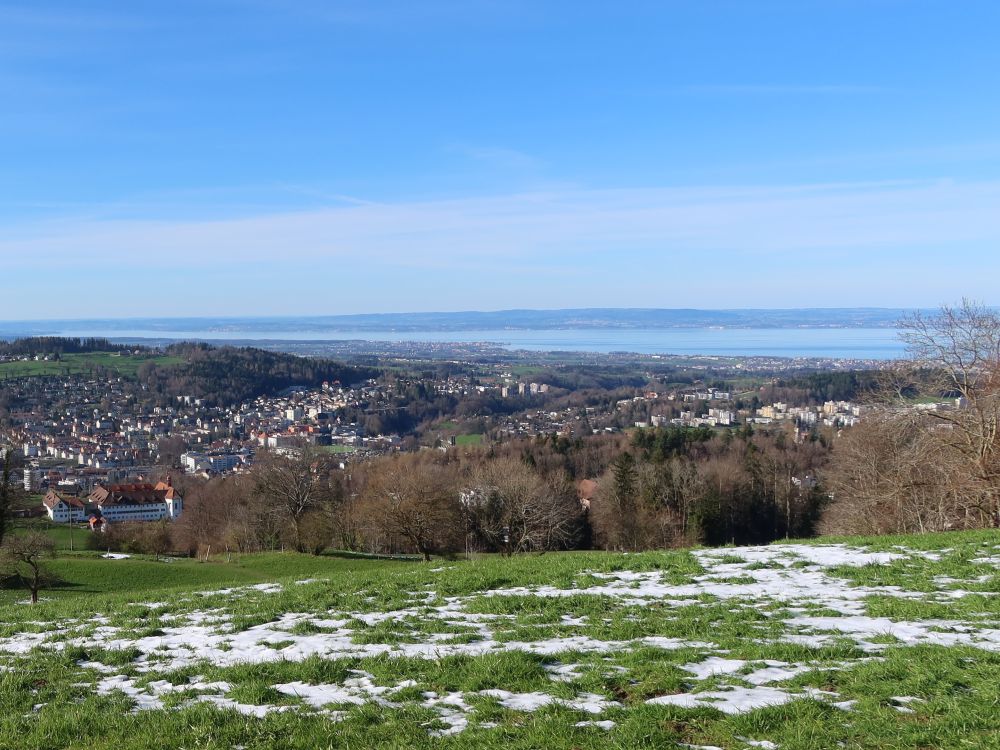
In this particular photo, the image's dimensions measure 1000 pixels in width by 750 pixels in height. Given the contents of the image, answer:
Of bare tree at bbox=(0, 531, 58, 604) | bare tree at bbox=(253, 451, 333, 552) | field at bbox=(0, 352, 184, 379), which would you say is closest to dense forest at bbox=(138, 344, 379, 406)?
field at bbox=(0, 352, 184, 379)

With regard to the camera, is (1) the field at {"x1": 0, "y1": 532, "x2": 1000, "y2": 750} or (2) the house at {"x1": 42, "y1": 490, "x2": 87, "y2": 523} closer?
(1) the field at {"x1": 0, "y1": 532, "x2": 1000, "y2": 750}

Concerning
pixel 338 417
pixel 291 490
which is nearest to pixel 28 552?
pixel 291 490

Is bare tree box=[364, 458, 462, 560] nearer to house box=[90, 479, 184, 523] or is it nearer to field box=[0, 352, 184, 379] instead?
house box=[90, 479, 184, 523]

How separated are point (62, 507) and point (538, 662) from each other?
65244 mm

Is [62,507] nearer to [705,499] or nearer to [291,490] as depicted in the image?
[291,490]

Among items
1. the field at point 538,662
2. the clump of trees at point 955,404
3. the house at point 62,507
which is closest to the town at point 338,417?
the house at point 62,507

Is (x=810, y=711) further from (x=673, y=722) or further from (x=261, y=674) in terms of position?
(x=261, y=674)

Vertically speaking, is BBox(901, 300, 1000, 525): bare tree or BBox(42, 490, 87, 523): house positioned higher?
BBox(901, 300, 1000, 525): bare tree

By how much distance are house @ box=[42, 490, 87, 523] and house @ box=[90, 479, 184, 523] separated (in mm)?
2219

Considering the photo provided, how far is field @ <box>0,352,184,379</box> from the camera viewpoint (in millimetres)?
129250

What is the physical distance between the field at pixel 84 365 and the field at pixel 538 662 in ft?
449

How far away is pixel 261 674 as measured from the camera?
24.6 ft

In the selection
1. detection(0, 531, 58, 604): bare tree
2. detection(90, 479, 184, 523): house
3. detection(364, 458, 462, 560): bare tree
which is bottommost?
detection(90, 479, 184, 523): house

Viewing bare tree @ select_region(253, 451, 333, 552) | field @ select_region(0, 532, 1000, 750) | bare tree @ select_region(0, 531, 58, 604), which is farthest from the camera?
bare tree @ select_region(253, 451, 333, 552)
